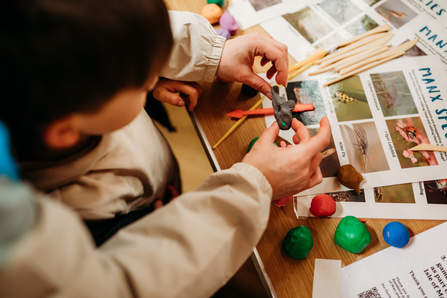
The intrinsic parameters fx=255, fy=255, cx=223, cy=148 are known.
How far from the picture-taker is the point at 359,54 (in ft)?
2.00

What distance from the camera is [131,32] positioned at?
9.2 inches

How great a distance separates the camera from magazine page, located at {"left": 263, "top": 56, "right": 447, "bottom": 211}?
20.5 inches

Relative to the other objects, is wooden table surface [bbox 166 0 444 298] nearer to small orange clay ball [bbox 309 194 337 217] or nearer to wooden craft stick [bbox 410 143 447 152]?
small orange clay ball [bbox 309 194 337 217]

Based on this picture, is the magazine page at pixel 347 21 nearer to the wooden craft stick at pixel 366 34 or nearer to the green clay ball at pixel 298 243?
the wooden craft stick at pixel 366 34

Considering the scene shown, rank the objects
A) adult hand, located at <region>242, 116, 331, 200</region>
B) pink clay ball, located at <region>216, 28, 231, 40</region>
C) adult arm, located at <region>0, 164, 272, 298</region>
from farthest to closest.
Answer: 1. pink clay ball, located at <region>216, 28, 231, 40</region>
2. adult hand, located at <region>242, 116, 331, 200</region>
3. adult arm, located at <region>0, 164, 272, 298</region>

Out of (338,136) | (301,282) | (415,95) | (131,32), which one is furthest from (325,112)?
(131,32)

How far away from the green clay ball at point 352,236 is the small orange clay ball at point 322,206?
31 millimetres

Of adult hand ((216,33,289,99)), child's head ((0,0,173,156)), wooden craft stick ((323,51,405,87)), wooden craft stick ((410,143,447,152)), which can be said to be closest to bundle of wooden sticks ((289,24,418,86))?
wooden craft stick ((323,51,405,87))

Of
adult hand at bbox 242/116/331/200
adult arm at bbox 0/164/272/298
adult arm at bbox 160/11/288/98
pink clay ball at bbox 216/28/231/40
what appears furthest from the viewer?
pink clay ball at bbox 216/28/231/40

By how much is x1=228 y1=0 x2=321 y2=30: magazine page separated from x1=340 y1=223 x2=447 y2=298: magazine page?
59 centimetres

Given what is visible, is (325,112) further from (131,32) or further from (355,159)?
(131,32)

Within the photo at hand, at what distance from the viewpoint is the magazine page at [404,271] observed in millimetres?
441

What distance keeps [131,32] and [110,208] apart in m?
0.26

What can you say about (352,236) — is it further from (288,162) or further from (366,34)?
(366,34)
